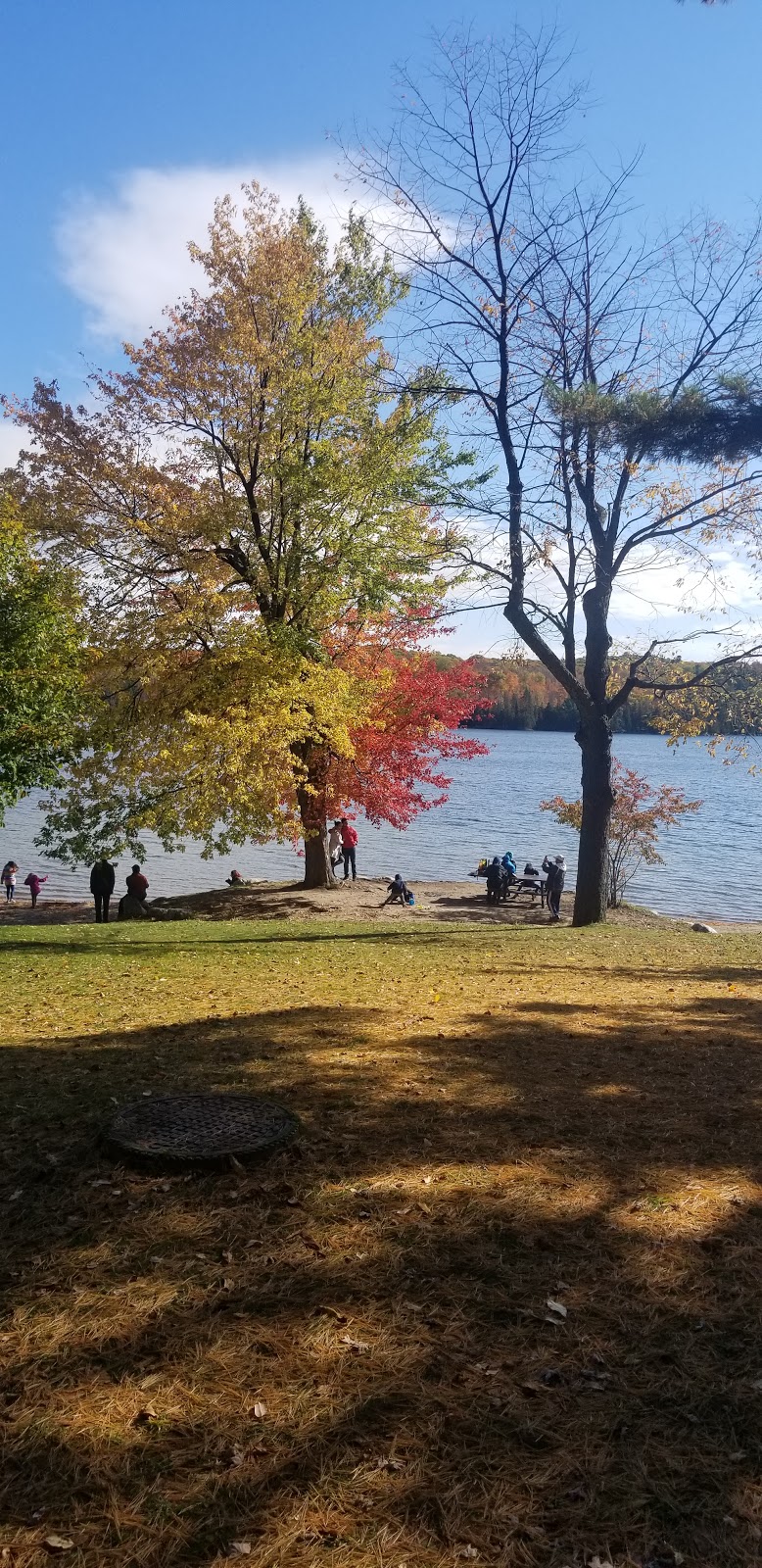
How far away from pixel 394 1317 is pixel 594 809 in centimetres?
1427

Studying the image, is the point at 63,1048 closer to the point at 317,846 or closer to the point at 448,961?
the point at 448,961

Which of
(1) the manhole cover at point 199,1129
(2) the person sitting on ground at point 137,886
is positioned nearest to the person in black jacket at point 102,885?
(2) the person sitting on ground at point 137,886

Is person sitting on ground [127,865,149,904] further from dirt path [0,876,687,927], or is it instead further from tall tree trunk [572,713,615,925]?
tall tree trunk [572,713,615,925]

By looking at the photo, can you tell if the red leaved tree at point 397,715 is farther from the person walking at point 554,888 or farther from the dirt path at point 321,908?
the person walking at point 554,888

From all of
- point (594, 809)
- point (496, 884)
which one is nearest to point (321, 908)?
point (496, 884)

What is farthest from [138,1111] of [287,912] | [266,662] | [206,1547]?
[287,912]

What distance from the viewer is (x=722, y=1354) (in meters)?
2.85

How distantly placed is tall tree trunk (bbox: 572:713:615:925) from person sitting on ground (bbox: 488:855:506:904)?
7225 millimetres

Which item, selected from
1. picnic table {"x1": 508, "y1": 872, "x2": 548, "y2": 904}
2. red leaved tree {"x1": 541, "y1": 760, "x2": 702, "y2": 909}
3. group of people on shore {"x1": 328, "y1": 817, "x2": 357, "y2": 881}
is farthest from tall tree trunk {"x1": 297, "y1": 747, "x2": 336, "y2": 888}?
red leaved tree {"x1": 541, "y1": 760, "x2": 702, "y2": 909}

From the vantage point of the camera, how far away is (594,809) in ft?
54.9

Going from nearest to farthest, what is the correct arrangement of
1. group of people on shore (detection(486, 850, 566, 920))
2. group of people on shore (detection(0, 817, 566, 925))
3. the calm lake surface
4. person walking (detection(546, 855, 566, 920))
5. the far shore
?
group of people on shore (detection(0, 817, 566, 925)), the far shore, person walking (detection(546, 855, 566, 920)), group of people on shore (detection(486, 850, 566, 920)), the calm lake surface

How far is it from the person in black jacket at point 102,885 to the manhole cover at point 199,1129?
15.3m

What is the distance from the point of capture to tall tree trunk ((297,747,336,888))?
1962 cm

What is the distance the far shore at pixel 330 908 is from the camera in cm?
1997
